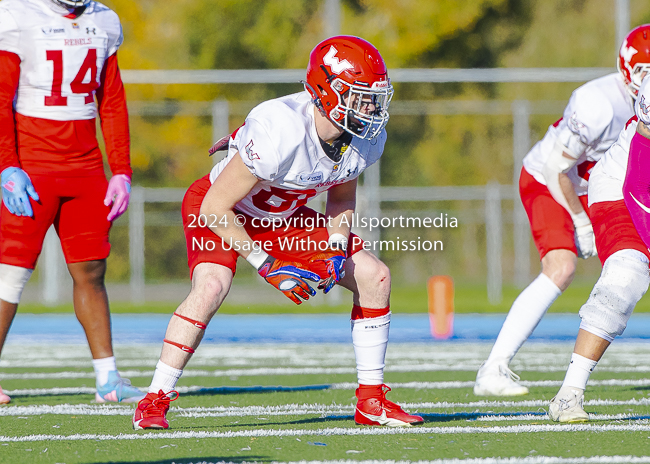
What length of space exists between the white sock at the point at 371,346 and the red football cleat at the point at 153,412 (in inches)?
31.0

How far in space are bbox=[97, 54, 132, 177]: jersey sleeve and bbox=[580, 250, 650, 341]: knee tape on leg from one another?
94.7 inches

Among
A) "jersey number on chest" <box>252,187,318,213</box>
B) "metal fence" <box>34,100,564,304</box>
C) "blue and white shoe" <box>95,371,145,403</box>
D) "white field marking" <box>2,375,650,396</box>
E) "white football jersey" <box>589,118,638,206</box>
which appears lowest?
"metal fence" <box>34,100,564,304</box>

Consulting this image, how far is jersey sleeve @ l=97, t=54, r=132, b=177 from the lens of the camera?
482 cm

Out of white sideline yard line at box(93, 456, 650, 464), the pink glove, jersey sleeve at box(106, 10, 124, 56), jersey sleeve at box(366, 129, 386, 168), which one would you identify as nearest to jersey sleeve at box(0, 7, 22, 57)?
jersey sleeve at box(106, 10, 124, 56)

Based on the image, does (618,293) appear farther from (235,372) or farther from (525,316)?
(235,372)

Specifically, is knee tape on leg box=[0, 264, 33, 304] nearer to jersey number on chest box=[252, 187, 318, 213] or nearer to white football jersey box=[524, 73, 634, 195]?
jersey number on chest box=[252, 187, 318, 213]

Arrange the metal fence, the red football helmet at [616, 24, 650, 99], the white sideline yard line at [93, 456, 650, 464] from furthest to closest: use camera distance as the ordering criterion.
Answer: the metal fence → the red football helmet at [616, 24, 650, 99] → the white sideline yard line at [93, 456, 650, 464]

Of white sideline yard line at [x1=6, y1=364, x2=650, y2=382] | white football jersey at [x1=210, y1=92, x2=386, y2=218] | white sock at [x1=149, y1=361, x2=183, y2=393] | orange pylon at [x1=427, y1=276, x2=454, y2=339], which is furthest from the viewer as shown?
orange pylon at [x1=427, y1=276, x2=454, y2=339]

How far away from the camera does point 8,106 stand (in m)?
4.58

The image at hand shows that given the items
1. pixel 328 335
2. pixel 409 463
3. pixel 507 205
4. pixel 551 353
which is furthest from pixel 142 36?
pixel 409 463

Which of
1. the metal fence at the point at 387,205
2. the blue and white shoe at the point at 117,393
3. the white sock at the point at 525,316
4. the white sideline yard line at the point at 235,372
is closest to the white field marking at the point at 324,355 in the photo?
the white sideline yard line at the point at 235,372

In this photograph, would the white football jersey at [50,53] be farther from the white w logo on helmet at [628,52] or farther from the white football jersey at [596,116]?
the white w logo on helmet at [628,52]

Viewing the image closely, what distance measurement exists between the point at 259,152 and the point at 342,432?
1.09 meters

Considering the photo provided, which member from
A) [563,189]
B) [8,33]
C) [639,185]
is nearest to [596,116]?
[563,189]
